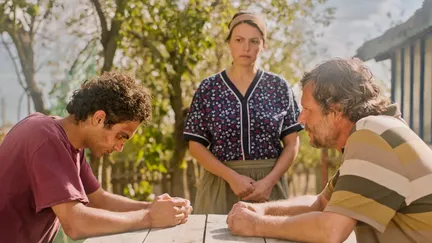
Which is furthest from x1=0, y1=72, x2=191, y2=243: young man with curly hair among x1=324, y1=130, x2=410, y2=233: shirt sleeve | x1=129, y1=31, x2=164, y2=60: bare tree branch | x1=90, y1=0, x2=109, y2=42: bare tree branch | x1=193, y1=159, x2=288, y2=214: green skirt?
x1=129, y1=31, x2=164, y2=60: bare tree branch

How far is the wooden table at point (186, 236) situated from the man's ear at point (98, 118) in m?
0.48

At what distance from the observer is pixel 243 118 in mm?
3443

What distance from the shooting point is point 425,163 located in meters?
2.08

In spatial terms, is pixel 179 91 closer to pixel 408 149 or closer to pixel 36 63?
pixel 36 63

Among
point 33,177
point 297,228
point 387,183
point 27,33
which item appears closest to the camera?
point 387,183

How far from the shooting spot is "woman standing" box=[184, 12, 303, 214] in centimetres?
343

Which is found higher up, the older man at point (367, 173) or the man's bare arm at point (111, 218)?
the older man at point (367, 173)

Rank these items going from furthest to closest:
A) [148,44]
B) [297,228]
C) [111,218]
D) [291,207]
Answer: [148,44], [291,207], [111,218], [297,228]

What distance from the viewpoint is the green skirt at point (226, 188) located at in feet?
11.3

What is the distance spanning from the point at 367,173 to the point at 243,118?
1442mm

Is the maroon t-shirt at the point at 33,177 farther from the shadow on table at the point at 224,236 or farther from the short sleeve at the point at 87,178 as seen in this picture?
the shadow on table at the point at 224,236

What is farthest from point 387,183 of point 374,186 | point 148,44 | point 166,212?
point 148,44

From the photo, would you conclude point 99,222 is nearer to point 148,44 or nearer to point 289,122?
point 289,122

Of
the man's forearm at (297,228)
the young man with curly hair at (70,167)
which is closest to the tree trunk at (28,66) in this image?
the young man with curly hair at (70,167)
